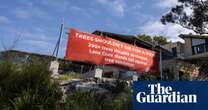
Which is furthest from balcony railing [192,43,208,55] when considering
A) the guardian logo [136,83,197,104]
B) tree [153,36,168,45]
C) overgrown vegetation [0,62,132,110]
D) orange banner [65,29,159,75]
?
the guardian logo [136,83,197,104]

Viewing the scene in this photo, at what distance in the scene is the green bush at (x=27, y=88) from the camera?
11.5 metres

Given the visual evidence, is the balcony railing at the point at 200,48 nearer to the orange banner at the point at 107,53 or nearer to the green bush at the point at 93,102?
the orange banner at the point at 107,53

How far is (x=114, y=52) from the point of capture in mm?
17188

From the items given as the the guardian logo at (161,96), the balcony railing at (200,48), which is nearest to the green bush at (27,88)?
the the guardian logo at (161,96)

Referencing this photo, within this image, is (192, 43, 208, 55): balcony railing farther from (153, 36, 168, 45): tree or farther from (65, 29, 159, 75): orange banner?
(65, 29, 159, 75): orange banner

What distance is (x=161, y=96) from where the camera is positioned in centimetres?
846

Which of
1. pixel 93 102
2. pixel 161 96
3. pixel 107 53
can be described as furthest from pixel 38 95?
pixel 107 53

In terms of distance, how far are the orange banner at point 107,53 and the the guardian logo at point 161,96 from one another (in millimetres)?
7147

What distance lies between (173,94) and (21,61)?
7.32 m

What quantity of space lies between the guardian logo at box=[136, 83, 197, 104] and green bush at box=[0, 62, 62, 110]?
4103 millimetres

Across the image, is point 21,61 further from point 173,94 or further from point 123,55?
point 173,94

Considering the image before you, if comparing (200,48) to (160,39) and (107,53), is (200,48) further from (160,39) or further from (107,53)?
(107,53)

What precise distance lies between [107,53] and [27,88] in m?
5.52

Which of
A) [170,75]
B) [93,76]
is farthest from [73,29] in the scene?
[170,75]
